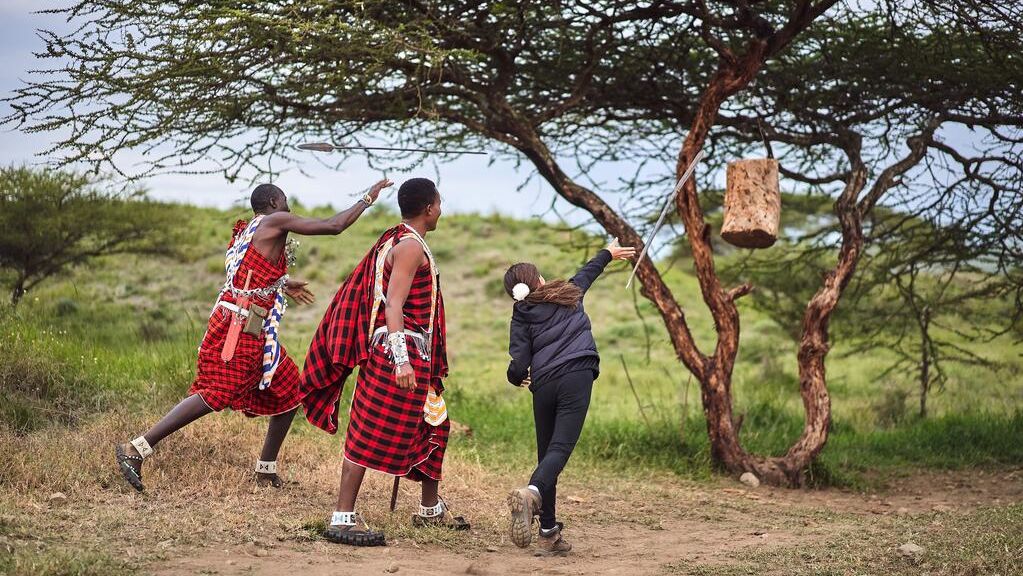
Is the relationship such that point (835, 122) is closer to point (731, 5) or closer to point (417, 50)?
point (731, 5)

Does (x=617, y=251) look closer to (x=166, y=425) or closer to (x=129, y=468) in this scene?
(x=166, y=425)

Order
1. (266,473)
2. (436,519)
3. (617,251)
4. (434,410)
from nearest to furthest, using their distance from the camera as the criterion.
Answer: (434,410) → (617,251) → (436,519) → (266,473)

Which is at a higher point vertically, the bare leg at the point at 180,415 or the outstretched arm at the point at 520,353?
the outstretched arm at the point at 520,353

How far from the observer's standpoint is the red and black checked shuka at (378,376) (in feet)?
18.0

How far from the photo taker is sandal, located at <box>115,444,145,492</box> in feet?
19.9

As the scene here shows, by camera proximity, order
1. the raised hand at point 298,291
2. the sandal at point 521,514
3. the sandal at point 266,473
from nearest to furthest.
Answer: the sandal at point 521,514 < the raised hand at point 298,291 < the sandal at point 266,473

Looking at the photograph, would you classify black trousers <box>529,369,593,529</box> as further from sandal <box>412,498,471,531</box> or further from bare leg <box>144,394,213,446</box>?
bare leg <box>144,394,213,446</box>

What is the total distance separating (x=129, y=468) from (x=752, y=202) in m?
4.39

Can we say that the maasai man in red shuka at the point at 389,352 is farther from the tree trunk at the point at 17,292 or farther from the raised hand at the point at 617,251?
the tree trunk at the point at 17,292

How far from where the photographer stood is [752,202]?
7.61 meters

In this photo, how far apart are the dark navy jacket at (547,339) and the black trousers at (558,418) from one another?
0.08m

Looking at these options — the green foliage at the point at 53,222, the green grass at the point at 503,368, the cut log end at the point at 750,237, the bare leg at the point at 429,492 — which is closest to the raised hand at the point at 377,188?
the bare leg at the point at 429,492

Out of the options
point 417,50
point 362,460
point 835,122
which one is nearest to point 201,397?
point 362,460

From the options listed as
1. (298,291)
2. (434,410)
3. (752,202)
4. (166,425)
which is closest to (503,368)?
(752,202)
